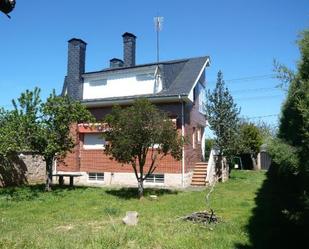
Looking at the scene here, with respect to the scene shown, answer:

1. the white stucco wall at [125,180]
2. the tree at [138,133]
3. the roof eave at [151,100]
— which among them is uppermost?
the roof eave at [151,100]

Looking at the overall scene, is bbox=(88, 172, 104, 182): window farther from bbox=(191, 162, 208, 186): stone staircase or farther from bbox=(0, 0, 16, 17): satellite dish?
bbox=(0, 0, 16, 17): satellite dish

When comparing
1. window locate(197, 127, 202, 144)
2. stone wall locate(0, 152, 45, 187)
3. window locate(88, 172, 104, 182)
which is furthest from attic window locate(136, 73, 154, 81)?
stone wall locate(0, 152, 45, 187)

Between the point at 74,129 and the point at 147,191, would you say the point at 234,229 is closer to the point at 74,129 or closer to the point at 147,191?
the point at 147,191

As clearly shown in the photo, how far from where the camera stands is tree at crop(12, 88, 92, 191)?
701 inches

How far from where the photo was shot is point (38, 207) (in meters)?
14.3

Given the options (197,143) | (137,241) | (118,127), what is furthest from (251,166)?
(137,241)

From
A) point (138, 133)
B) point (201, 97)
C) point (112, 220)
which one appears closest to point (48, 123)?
point (138, 133)

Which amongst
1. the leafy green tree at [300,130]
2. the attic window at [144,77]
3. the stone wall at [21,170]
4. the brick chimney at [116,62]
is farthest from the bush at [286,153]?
the brick chimney at [116,62]

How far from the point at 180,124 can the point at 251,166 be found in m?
21.7

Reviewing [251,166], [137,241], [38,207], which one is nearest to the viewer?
[137,241]

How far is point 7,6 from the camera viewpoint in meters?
3.71

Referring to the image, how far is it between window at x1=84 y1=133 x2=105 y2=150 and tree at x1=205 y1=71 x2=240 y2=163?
709 centimetres

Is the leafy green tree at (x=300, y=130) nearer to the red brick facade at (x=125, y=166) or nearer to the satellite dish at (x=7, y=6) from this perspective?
the satellite dish at (x=7, y=6)

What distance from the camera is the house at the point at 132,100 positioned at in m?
22.2
